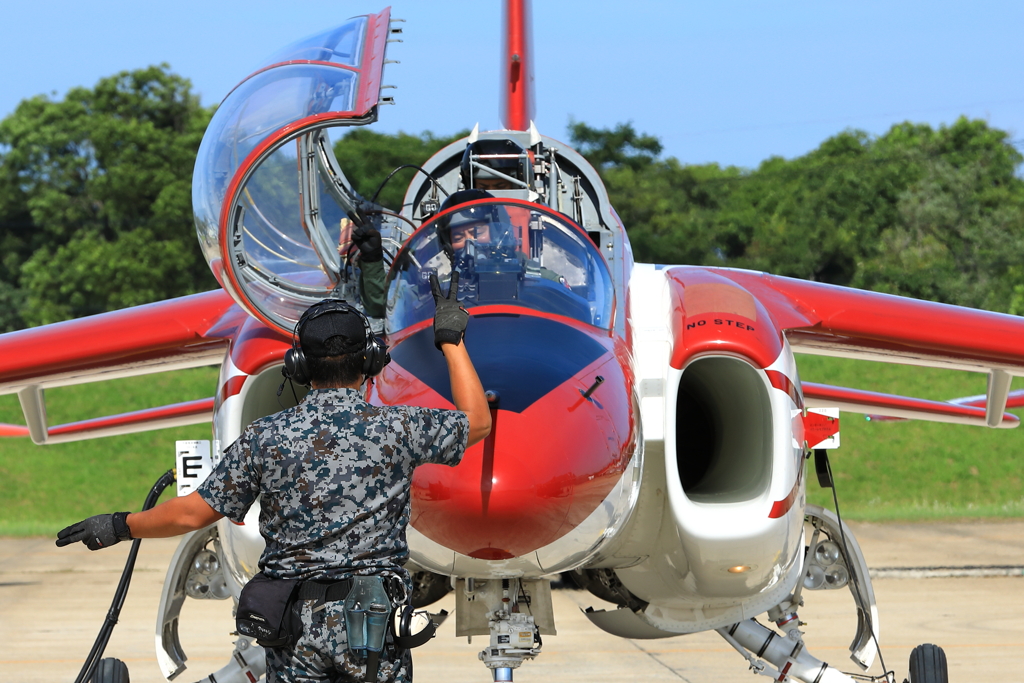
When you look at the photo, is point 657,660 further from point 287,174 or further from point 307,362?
point 307,362

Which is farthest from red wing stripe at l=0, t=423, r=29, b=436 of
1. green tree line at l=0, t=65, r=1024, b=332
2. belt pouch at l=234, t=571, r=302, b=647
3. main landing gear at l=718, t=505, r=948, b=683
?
green tree line at l=0, t=65, r=1024, b=332

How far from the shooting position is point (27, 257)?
47.1 meters

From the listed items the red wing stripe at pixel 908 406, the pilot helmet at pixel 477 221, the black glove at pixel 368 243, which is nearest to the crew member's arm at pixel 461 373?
the pilot helmet at pixel 477 221

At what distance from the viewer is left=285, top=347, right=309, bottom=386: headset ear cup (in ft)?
11.2

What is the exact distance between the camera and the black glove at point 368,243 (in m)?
5.38

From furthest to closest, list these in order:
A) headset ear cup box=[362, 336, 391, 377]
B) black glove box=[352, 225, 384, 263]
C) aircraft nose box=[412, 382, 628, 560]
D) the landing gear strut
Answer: black glove box=[352, 225, 384, 263] < the landing gear strut < aircraft nose box=[412, 382, 628, 560] < headset ear cup box=[362, 336, 391, 377]

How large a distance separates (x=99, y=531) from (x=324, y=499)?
1.96ft

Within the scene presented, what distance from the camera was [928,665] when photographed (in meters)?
6.12

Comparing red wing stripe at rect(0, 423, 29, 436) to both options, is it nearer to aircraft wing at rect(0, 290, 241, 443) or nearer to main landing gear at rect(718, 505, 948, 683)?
aircraft wing at rect(0, 290, 241, 443)

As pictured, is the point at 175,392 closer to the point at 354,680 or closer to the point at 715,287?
the point at 715,287

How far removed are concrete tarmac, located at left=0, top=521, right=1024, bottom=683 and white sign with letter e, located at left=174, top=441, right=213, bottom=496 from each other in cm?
197

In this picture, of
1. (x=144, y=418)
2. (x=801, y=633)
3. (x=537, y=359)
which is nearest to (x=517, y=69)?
(x=144, y=418)

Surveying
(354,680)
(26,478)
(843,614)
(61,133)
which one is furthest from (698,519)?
(61,133)

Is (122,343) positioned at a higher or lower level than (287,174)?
lower
